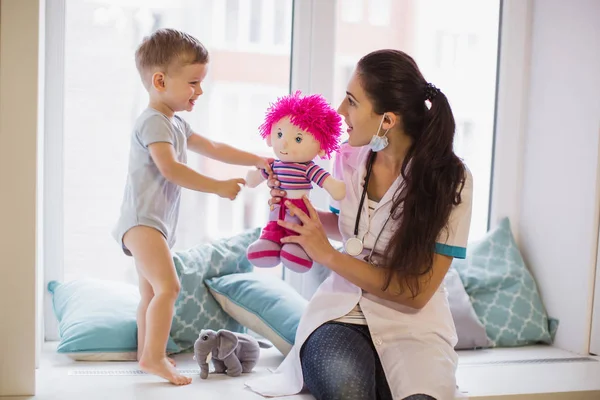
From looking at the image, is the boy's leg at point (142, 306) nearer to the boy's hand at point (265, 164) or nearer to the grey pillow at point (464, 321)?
the boy's hand at point (265, 164)

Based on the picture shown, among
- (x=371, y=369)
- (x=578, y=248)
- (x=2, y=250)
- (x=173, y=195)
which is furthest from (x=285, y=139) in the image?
(x=578, y=248)

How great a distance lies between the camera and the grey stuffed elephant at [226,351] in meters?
1.97

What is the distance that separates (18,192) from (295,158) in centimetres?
70

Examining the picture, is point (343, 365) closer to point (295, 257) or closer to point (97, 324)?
point (295, 257)

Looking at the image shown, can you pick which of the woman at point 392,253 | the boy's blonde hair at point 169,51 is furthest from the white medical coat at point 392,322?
the boy's blonde hair at point 169,51

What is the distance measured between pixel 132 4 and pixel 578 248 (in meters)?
1.76

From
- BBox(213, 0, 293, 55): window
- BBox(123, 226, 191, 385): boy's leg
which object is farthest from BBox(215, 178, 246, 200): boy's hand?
BBox(213, 0, 293, 55): window

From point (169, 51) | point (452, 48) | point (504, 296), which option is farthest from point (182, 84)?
point (504, 296)

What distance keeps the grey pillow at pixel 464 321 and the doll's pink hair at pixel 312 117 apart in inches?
33.6

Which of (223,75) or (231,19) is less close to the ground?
(231,19)

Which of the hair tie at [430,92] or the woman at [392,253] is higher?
the hair tie at [430,92]

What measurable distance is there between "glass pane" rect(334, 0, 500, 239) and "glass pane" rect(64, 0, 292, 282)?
0.23 m

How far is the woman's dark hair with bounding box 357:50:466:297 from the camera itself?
1859 mm

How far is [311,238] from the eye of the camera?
186 centimetres
